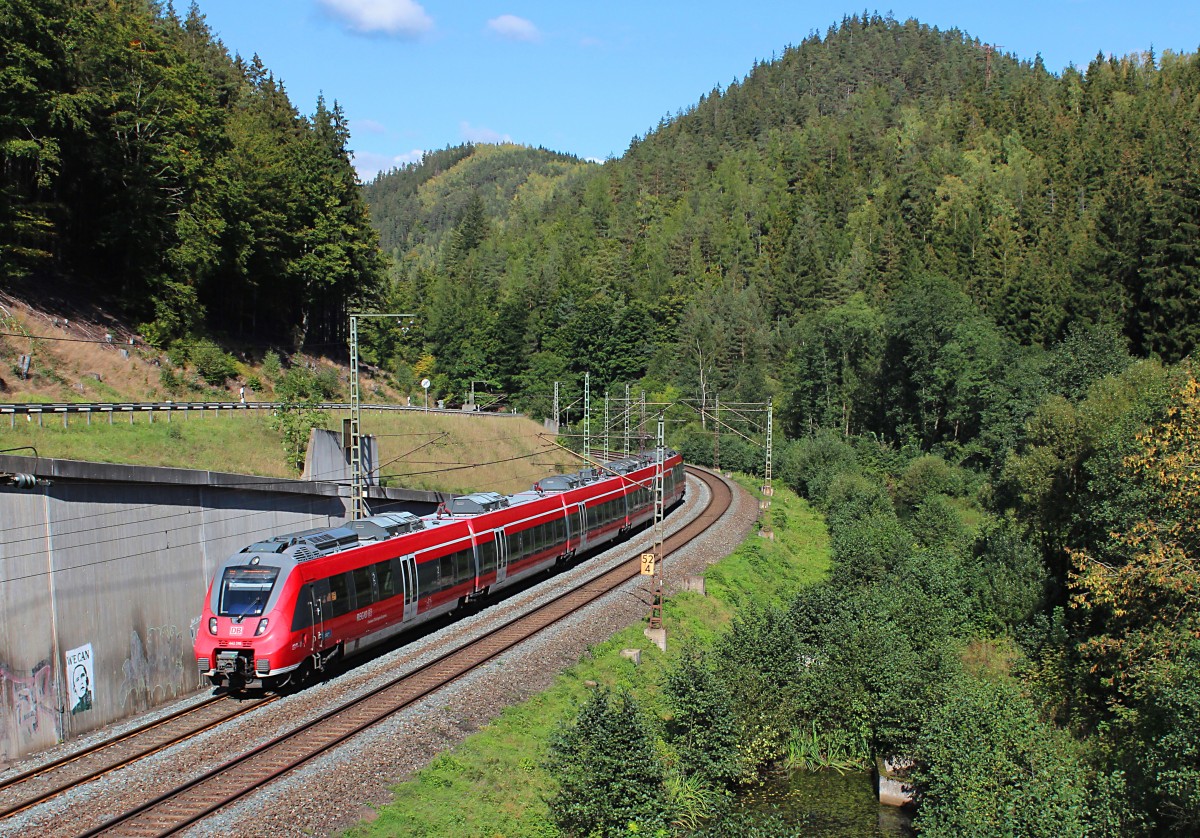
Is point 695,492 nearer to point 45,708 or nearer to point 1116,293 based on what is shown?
point 1116,293

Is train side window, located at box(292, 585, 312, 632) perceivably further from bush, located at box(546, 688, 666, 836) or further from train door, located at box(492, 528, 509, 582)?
train door, located at box(492, 528, 509, 582)

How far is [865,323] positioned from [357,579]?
69810 millimetres

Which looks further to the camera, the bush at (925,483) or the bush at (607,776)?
the bush at (925,483)

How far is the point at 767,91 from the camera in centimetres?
19188

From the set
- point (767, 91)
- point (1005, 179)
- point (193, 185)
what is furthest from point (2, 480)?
point (767, 91)

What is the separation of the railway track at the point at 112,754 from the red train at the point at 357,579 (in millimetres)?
765

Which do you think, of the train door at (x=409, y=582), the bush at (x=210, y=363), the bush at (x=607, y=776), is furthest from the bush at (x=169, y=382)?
the bush at (x=607, y=776)

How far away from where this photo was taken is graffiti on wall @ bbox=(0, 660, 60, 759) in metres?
17.9

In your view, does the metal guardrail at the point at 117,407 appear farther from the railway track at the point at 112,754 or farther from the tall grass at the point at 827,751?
the tall grass at the point at 827,751

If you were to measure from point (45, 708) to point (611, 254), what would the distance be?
124 m

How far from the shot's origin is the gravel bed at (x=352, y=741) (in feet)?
49.9

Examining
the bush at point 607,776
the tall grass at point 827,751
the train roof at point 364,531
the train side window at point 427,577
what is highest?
the train roof at point 364,531

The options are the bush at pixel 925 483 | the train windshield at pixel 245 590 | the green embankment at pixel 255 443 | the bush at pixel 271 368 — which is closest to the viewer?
the train windshield at pixel 245 590

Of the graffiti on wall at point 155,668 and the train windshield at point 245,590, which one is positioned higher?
the train windshield at point 245,590
